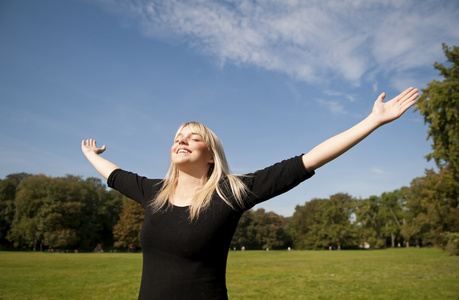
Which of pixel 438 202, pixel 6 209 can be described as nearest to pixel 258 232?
pixel 6 209

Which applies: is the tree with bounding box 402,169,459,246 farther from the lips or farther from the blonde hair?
the lips

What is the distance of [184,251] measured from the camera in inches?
84.4

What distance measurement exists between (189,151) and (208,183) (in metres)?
0.29

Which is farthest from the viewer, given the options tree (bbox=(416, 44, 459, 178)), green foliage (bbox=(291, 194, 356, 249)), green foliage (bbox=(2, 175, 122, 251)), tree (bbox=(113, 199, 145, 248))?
green foliage (bbox=(291, 194, 356, 249))

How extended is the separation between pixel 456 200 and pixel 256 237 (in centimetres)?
5626

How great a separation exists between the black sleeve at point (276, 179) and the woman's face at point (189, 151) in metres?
0.42

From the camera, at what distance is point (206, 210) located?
2.28m

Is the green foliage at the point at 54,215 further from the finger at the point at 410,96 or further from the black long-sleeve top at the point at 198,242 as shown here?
the finger at the point at 410,96

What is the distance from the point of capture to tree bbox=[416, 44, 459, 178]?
22.6 m

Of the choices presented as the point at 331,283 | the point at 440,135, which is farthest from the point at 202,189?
the point at 440,135

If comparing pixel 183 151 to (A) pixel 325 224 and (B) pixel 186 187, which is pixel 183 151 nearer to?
(B) pixel 186 187

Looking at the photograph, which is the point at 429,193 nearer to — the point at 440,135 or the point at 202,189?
the point at 440,135

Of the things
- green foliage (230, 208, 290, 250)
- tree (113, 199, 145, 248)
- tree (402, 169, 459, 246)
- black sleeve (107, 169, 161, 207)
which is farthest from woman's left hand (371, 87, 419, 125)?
green foliage (230, 208, 290, 250)

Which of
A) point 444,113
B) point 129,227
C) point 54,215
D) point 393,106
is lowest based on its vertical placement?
point 129,227
